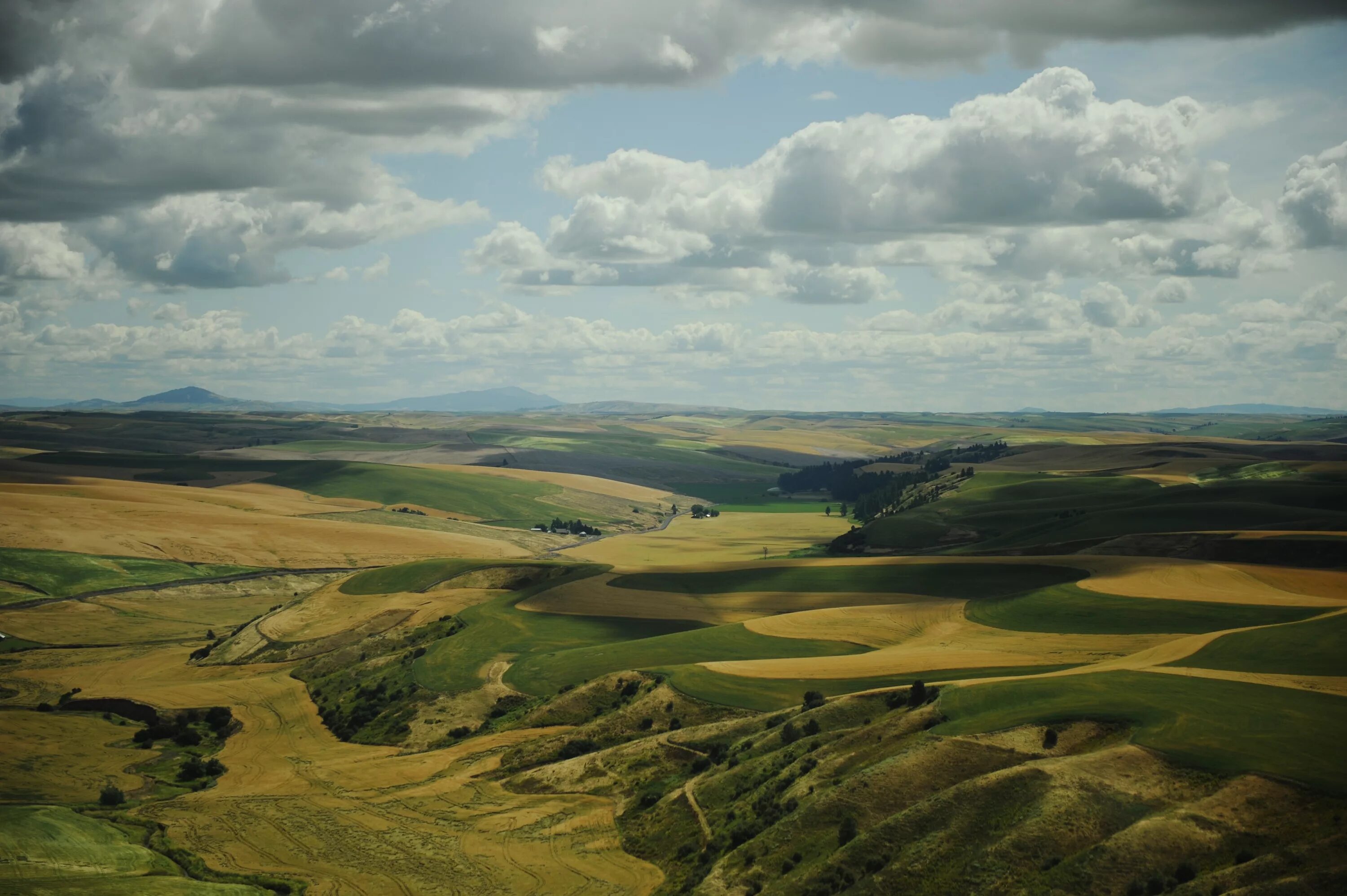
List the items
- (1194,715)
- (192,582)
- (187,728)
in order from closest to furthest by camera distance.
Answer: (1194,715)
(187,728)
(192,582)

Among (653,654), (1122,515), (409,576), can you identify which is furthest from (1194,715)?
(1122,515)

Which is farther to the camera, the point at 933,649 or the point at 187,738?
the point at 933,649

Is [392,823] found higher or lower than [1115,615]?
lower

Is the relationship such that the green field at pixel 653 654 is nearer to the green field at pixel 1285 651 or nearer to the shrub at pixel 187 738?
the shrub at pixel 187 738

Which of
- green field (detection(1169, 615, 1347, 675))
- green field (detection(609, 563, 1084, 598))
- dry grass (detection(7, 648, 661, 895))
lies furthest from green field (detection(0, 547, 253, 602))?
green field (detection(1169, 615, 1347, 675))

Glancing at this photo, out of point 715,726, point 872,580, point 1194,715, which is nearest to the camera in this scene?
point 1194,715

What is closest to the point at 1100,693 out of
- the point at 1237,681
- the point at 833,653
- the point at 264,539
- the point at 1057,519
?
the point at 1237,681

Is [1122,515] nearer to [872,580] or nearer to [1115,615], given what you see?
[872,580]
